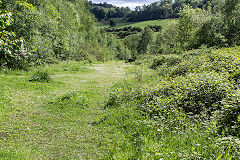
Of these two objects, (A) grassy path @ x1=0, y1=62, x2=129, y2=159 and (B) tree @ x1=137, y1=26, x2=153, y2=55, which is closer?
(A) grassy path @ x1=0, y1=62, x2=129, y2=159

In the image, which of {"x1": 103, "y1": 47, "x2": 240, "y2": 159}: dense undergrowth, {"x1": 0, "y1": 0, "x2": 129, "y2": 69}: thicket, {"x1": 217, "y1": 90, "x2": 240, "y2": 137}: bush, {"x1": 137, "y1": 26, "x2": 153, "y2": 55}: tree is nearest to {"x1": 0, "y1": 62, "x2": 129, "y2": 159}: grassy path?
{"x1": 103, "y1": 47, "x2": 240, "y2": 159}: dense undergrowth

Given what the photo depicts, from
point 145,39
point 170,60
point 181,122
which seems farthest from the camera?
point 145,39

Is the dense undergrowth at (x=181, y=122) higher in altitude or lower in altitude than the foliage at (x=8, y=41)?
lower

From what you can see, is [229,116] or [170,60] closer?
[229,116]

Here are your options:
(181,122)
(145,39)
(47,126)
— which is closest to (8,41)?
(47,126)

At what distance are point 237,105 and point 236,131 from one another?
1.00m

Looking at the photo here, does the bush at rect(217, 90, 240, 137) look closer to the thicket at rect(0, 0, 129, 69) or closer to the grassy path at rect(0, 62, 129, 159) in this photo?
the grassy path at rect(0, 62, 129, 159)

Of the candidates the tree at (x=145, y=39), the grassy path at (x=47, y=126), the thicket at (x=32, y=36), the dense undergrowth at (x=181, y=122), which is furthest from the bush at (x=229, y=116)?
the tree at (x=145, y=39)

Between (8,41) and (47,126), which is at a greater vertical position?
(8,41)

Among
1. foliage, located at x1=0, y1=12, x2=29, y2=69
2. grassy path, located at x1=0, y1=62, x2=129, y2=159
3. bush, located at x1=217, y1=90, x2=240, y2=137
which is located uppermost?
foliage, located at x1=0, y1=12, x2=29, y2=69

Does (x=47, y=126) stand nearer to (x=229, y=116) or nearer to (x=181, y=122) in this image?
(x=181, y=122)

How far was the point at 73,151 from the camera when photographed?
646 cm

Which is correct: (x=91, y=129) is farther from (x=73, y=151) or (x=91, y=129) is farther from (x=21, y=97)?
(x=21, y=97)

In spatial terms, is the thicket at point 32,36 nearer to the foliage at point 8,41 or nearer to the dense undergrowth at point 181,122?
the foliage at point 8,41
